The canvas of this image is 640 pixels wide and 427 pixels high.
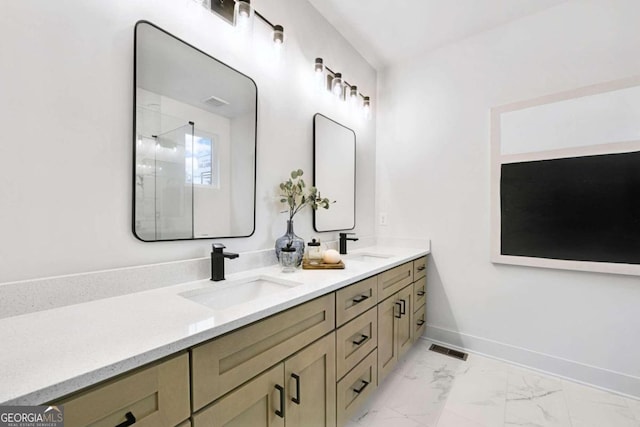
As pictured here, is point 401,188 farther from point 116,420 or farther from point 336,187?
point 116,420

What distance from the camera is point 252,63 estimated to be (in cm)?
156

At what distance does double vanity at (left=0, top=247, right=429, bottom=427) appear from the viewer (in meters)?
0.57

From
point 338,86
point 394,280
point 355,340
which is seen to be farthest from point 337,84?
point 355,340

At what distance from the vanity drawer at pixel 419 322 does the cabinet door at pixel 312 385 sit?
3.84ft

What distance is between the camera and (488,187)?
2.18 m

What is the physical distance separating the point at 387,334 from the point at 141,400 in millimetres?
1435

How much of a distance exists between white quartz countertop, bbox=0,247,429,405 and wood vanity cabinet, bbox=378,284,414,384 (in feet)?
2.53

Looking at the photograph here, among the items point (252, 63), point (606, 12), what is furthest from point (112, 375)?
point (606, 12)

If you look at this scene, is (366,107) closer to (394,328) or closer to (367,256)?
(367,256)

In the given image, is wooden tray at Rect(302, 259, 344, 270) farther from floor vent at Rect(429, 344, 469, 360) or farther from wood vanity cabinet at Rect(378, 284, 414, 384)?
floor vent at Rect(429, 344, 469, 360)

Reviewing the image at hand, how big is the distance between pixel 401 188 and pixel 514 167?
890mm

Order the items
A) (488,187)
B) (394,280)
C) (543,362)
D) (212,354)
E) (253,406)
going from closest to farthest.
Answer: (212,354), (253,406), (394,280), (543,362), (488,187)

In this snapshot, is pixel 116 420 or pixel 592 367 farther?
pixel 592 367

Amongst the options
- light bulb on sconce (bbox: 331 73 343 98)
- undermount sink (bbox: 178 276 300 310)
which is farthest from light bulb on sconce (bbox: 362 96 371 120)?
undermount sink (bbox: 178 276 300 310)
